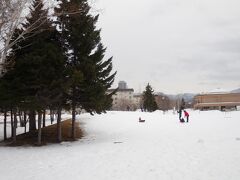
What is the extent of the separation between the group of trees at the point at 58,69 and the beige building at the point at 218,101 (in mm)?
86661

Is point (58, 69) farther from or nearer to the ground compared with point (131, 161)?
farther from the ground

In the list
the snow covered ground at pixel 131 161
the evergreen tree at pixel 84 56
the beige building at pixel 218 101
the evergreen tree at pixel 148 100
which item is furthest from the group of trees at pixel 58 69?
the beige building at pixel 218 101

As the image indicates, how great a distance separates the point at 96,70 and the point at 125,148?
829cm

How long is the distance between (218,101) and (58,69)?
92.1m

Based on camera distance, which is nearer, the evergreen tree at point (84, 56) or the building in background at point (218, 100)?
the evergreen tree at point (84, 56)

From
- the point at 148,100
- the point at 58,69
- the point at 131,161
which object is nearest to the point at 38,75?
the point at 58,69

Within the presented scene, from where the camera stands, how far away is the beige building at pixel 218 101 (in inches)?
4291

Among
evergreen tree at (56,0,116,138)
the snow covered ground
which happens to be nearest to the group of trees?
evergreen tree at (56,0,116,138)

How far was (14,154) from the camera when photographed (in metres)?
22.6

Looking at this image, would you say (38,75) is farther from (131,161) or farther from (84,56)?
(131,161)

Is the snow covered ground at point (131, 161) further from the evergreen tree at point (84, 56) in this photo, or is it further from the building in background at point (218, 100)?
the building in background at point (218, 100)

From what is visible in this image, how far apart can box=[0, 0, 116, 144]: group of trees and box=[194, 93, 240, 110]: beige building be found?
86.7m

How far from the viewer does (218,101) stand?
112m

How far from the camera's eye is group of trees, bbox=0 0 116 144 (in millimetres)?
25516
